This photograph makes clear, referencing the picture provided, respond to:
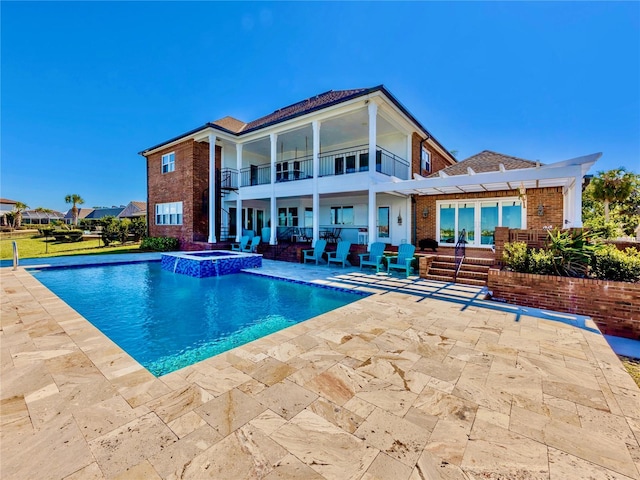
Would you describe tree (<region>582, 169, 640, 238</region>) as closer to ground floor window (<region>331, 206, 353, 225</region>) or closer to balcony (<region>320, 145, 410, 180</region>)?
balcony (<region>320, 145, 410, 180</region>)

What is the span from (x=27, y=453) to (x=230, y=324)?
355cm

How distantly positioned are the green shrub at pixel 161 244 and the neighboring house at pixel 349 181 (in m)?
0.72

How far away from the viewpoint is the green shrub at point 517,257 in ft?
22.5

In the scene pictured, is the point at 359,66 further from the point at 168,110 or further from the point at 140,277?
the point at 168,110

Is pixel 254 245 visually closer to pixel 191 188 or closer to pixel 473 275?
pixel 191 188

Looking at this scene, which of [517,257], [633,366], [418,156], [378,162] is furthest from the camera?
[418,156]

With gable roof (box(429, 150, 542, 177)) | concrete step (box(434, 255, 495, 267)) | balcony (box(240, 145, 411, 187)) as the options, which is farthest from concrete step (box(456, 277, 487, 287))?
balcony (box(240, 145, 411, 187))

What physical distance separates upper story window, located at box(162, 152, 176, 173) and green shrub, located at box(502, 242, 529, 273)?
62.1 feet

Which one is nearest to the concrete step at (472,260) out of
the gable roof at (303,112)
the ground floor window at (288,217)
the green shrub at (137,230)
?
the gable roof at (303,112)

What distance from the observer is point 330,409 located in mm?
2602

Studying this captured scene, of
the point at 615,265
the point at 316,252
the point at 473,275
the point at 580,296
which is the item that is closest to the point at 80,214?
the point at 316,252

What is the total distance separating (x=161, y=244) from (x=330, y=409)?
18.6 m

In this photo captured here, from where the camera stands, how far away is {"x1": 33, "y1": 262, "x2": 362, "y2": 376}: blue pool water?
4566 mm

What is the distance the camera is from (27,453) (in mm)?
2035
